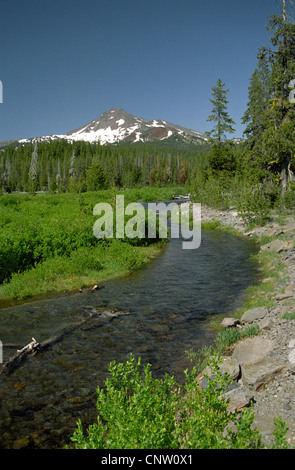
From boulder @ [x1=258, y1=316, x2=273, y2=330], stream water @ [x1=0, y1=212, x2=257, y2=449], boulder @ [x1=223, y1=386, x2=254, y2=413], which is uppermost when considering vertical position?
boulder @ [x1=258, y1=316, x2=273, y2=330]

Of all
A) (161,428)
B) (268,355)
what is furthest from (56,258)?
(161,428)

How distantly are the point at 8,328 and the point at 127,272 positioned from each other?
7.43 meters

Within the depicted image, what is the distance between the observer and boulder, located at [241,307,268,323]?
9170 millimetres

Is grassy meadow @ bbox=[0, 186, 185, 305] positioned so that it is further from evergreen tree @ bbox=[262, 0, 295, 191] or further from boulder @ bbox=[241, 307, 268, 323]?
evergreen tree @ bbox=[262, 0, 295, 191]

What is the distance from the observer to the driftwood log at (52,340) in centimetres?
724

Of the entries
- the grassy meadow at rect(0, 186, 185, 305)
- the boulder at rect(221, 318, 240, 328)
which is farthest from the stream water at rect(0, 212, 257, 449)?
the grassy meadow at rect(0, 186, 185, 305)

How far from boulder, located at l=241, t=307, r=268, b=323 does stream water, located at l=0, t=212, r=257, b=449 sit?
1172 mm

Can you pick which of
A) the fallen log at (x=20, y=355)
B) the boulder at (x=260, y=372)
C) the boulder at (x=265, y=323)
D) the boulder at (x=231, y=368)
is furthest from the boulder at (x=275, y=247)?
the fallen log at (x=20, y=355)

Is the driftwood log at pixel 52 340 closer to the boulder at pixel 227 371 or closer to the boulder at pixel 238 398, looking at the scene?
the boulder at pixel 227 371

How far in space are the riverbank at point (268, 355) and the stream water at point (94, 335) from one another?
3.33 feet

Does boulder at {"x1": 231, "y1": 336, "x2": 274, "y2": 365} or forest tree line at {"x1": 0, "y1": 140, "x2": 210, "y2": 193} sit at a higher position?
forest tree line at {"x1": 0, "y1": 140, "x2": 210, "y2": 193}
